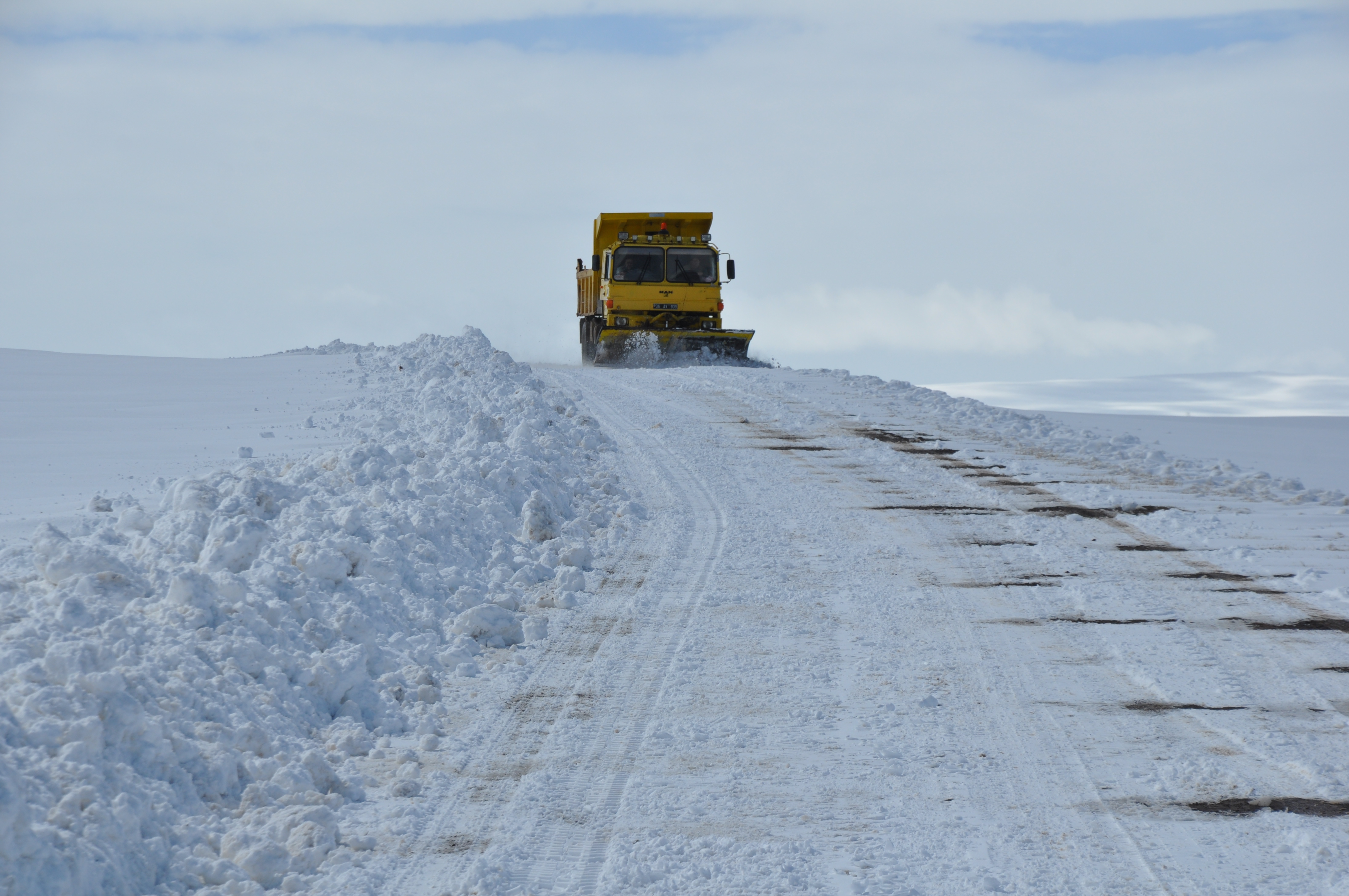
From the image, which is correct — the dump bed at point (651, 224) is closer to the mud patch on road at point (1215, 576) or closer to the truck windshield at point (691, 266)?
the truck windshield at point (691, 266)

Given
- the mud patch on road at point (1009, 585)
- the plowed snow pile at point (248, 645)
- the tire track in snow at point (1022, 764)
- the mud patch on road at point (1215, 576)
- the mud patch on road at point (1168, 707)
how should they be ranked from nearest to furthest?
1. the plowed snow pile at point (248, 645)
2. the tire track in snow at point (1022, 764)
3. the mud patch on road at point (1168, 707)
4. the mud patch on road at point (1009, 585)
5. the mud patch on road at point (1215, 576)

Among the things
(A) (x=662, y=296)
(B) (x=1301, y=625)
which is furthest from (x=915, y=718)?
(A) (x=662, y=296)

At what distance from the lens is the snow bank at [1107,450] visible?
11320 mm

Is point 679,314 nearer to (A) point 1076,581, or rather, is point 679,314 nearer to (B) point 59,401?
(B) point 59,401

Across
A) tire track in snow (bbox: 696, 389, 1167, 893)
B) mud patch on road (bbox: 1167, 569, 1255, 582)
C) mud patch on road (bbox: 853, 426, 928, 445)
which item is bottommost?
tire track in snow (bbox: 696, 389, 1167, 893)

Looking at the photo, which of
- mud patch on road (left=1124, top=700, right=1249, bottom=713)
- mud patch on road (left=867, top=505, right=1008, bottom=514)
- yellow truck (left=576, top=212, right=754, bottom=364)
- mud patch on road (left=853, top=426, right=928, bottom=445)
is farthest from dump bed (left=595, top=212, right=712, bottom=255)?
mud patch on road (left=1124, top=700, right=1249, bottom=713)

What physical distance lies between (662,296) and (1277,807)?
22678 millimetres

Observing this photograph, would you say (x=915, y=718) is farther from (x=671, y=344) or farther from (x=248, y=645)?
(x=671, y=344)

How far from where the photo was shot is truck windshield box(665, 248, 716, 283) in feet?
87.2

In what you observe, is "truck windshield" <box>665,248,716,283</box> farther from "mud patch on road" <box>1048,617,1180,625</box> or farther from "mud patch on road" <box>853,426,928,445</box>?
"mud patch on road" <box>1048,617,1180,625</box>

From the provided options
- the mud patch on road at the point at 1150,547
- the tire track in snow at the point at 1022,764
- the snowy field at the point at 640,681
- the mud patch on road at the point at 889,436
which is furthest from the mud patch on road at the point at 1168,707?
the mud patch on road at the point at 889,436

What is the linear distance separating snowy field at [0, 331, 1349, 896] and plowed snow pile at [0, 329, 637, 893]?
0.06 ft

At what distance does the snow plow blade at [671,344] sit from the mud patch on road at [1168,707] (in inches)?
803

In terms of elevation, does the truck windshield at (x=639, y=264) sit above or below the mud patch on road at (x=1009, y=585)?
above
